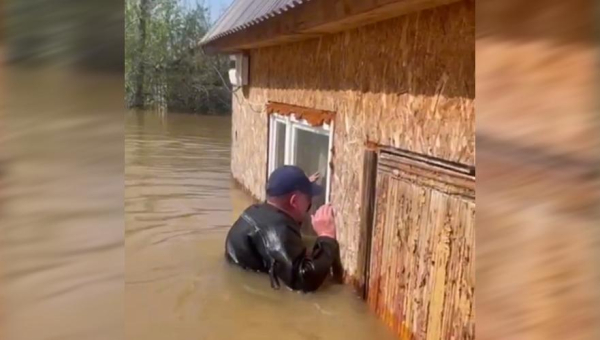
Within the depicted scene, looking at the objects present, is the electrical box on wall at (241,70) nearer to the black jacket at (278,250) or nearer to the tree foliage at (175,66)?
the black jacket at (278,250)

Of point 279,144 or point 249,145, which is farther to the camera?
point 249,145

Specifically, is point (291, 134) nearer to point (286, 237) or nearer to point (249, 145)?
point (286, 237)

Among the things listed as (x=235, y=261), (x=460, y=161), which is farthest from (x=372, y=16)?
(x=235, y=261)

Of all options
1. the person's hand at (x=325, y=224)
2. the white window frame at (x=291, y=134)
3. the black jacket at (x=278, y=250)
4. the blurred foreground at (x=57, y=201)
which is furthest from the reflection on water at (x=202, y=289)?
the blurred foreground at (x=57, y=201)

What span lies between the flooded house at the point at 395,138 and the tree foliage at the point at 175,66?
11.7 metres

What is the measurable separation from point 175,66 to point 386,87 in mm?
15367

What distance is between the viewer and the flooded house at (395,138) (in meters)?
3.06

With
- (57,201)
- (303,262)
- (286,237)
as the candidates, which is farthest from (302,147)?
(57,201)

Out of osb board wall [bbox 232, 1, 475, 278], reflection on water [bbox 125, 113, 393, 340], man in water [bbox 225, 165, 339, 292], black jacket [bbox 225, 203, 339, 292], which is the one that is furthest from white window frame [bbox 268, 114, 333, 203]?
reflection on water [bbox 125, 113, 393, 340]

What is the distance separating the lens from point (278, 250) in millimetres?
4902

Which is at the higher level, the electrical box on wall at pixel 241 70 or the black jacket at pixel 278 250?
the electrical box on wall at pixel 241 70

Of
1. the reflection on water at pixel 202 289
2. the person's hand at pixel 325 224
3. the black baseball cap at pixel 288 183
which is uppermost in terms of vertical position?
the black baseball cap at pixel 288 183

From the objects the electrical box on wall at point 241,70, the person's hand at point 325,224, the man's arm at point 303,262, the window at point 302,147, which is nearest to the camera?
the man's arm at point 303,262

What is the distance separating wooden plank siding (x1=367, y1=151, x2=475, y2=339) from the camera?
2.98 m
